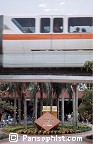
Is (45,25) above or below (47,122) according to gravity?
above

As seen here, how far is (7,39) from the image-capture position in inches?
584

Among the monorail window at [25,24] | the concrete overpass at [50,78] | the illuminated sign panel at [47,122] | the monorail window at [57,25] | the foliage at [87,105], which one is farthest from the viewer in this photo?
the illuminated sign panel at [47,122]

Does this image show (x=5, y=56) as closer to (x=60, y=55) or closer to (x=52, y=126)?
(x=60, y=55)

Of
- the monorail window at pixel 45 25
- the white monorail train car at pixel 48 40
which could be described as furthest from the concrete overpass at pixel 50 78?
the monorail window at pixel 45 25

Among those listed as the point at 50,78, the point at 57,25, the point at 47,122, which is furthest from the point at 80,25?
the point at 47,122

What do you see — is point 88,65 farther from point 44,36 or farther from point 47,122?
point 47,122

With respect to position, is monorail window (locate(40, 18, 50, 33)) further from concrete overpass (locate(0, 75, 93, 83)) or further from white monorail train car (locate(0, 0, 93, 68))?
concrete overpass (locate(0, 75, 93, 83))

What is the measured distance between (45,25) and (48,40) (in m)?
0.64

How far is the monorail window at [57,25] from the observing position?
1444 cm

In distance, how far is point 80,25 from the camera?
14438 millimetres

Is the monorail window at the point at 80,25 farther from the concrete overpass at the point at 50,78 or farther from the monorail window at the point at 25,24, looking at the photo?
the concrete overpass at the point at 50,78

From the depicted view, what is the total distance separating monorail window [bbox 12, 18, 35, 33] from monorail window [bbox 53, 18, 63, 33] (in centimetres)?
88

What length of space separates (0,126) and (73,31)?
11195 mm

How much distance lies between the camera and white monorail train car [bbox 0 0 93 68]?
14.3 metres
